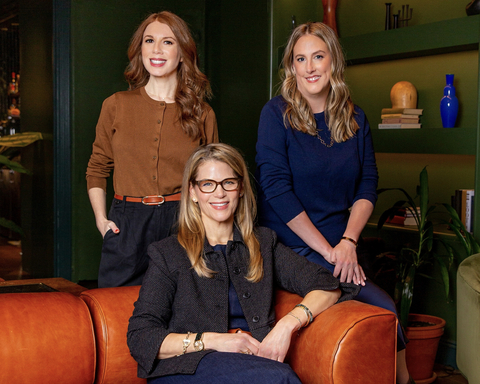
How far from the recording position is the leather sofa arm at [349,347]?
157 cm

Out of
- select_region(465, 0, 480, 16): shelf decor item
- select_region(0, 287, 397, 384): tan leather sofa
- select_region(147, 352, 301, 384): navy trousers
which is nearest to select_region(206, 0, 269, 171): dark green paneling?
select_region(465, 0, 480, 16): shelf decor item

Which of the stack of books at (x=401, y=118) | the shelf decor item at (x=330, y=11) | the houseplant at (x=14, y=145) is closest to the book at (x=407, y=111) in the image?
the stack of books at (x=401, y=118)

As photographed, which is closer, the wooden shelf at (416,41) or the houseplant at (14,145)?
the wooden shelf at (416,41)

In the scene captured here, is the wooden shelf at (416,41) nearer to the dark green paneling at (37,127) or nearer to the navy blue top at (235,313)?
the dark green paneling at (37,127)

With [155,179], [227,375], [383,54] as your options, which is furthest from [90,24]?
[227,375]

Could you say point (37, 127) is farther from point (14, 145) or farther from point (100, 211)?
point (100, 211)

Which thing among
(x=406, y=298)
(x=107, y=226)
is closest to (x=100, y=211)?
(x=107, y=226)

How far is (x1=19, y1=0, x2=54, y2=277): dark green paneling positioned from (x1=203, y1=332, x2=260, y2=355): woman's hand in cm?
278

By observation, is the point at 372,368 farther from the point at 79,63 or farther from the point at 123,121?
the point at 79,63

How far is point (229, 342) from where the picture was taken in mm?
1635

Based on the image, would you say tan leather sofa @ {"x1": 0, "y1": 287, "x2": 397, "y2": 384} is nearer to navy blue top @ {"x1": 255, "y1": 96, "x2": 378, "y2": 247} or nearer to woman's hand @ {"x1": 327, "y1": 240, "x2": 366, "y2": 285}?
woman's hand @ {"x1": 327, "y1": 240, "x2": 366, "y2": 285}

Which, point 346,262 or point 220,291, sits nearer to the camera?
point 220,291

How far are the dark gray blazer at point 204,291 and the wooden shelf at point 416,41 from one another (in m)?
2.06

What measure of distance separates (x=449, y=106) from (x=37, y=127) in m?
2.80
